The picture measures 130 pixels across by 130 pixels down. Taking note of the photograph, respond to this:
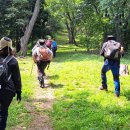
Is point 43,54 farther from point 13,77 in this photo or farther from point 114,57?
point 13,77

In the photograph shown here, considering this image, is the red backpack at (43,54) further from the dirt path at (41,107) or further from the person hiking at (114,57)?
the person hiking at (114,57)

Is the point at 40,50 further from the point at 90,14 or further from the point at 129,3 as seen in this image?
the point at 90,14

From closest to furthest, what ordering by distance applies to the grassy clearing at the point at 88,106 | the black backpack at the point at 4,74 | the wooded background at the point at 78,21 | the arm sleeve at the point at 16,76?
the black backpack at the point at 4,74, the arm sleeve at the point at 16,76, the grassy clearing at the point at 88,106, the wooded background at the point at 78,21

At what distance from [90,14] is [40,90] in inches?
1042

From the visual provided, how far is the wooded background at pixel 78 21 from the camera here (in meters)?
31.6

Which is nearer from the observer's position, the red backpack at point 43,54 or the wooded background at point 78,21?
the red backpack at point 43,54

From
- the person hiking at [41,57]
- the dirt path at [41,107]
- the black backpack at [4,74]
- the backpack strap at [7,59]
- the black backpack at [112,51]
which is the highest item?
the backpack strap at [7,59]

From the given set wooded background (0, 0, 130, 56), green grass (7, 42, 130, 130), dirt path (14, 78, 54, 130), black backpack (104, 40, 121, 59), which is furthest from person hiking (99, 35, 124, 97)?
wooded background (0, 0, 130, 56)

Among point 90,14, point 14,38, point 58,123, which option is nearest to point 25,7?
point 14,38

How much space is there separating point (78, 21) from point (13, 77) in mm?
34200

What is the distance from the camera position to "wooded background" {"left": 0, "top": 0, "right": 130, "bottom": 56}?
31609 mm

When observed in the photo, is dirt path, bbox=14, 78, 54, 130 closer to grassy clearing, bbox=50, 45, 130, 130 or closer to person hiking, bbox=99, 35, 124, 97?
grassy clearing, bbox=50, 45, 130, 130

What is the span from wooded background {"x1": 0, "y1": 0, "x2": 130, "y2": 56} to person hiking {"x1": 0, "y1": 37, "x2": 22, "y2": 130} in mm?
19807

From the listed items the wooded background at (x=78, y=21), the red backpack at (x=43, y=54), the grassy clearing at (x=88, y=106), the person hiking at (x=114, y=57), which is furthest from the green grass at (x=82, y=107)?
the wooded background at (x=78, y=21)
